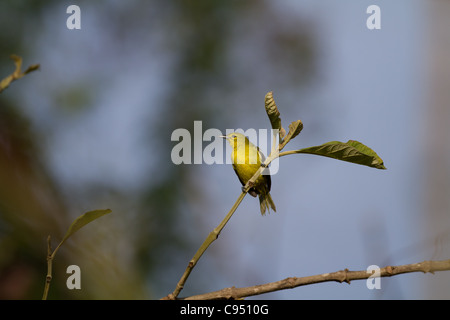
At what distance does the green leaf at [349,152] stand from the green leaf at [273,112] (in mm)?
50

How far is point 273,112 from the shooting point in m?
0.87

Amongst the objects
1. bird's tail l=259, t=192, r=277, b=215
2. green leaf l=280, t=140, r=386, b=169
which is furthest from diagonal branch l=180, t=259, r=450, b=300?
bird's tail l=259, t=192, r=277, b=215

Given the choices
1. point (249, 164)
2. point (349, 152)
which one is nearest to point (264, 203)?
point (249, 164)

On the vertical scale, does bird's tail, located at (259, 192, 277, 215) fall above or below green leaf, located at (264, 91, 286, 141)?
below

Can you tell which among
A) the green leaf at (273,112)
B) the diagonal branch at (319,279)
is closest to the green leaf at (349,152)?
the green leaf at (273,112)

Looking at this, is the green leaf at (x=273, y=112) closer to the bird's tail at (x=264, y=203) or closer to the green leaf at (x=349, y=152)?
the green leaf at (x=349, y=152)

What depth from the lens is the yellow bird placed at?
2.48m

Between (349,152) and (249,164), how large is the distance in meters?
1.83

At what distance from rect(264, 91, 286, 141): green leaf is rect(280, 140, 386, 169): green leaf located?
0.05 m

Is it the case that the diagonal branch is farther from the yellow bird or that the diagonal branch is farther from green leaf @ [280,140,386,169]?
the yellow bird

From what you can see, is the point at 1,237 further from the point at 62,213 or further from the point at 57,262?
the point at 62,213

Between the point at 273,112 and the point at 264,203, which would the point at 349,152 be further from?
the point at 264,203
